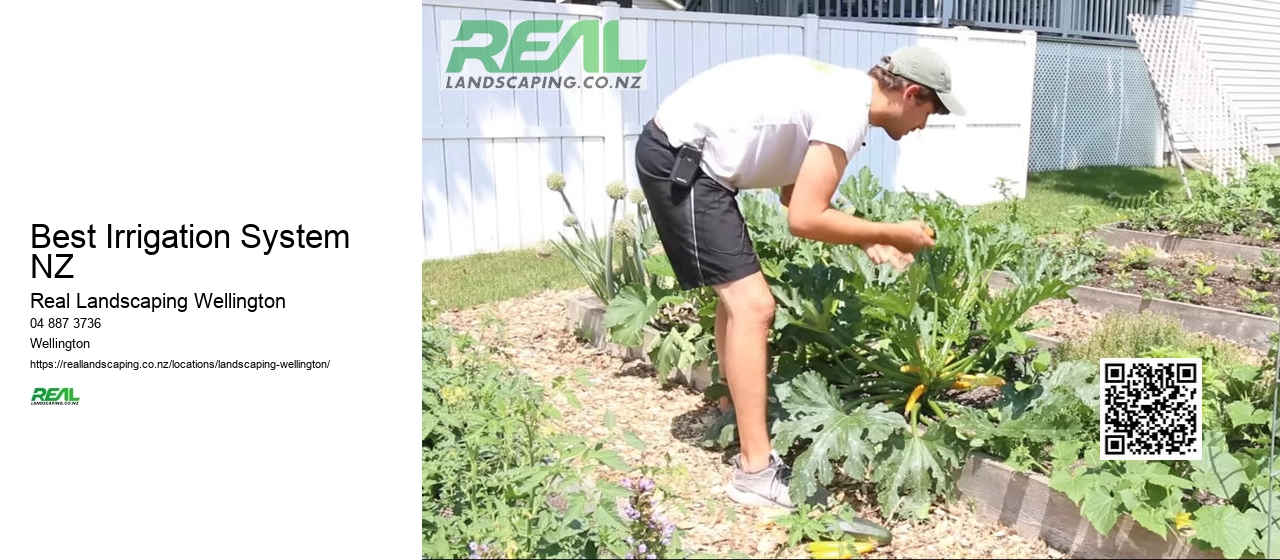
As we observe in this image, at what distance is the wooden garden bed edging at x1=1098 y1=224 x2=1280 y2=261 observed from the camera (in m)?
6.42

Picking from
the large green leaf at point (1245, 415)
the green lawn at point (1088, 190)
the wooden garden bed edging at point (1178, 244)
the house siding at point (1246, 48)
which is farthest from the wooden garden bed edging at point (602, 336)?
the house siding at point (1246, 48)

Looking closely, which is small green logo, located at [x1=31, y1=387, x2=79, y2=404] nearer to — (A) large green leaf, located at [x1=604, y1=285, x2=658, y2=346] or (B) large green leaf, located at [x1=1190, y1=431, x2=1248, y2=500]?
(A) large green leaf, located at [x1=604, y1=285, x2=658, y2=346]

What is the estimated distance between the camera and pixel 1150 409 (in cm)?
238

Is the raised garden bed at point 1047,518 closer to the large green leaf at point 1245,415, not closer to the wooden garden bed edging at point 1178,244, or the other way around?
the large green leaf at point 1245,415

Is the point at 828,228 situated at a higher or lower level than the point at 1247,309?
higher

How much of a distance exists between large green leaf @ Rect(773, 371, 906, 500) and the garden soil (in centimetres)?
19

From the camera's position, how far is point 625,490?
2551mm

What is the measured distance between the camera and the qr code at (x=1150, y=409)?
7.71 ft

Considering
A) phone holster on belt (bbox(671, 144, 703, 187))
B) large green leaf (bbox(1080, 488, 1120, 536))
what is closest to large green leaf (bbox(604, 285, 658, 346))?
phone holster on belt (bbox(671, 144, 703, 187))

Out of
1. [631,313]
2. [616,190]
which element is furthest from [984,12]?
[631,313]

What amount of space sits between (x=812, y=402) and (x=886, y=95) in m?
0.97

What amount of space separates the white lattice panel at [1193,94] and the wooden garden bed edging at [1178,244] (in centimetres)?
503

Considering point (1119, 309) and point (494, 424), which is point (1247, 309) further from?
point (494, 424)

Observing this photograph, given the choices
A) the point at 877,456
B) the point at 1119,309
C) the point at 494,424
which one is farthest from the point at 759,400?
the point at 1119,309
